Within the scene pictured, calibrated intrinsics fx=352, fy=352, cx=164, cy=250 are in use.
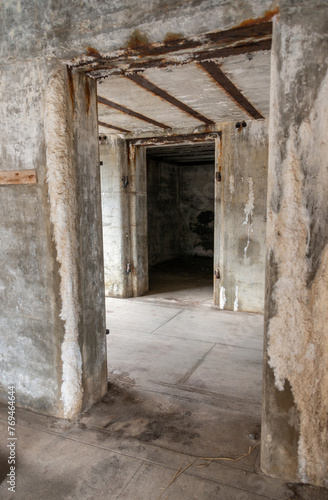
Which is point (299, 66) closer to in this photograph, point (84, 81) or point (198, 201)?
point (84, 81)

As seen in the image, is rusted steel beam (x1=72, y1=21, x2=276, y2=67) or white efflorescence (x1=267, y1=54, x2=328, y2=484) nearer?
white efflorescence (x1=267, y1=54, x2=328, y2=484)

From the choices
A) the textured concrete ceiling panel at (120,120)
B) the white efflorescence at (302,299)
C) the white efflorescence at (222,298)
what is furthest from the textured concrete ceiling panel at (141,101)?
the white efflorescence at (222,298)

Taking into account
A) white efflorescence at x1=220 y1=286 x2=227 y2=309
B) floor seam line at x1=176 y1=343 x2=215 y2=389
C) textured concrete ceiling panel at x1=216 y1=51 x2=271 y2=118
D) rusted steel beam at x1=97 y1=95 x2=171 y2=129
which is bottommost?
floor seam line at x1=176 y1=343 x2=215 y2=389

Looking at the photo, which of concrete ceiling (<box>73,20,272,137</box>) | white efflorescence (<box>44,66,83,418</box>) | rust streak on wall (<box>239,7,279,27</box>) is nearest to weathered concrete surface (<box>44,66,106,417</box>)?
white efflorescence (<box>44,66,83,418</box>)

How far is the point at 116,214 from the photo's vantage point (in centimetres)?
524

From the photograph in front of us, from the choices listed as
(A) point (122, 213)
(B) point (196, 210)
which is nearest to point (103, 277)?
(A) point (122, 213)

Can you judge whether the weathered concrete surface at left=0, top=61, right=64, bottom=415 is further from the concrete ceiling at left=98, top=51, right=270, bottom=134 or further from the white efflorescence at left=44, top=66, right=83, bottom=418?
the concrete ceiling at left=98, top=51, right=270, bottom=134

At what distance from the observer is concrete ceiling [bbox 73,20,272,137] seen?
1.81m

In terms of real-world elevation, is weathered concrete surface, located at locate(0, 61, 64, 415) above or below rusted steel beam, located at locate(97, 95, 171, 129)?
below

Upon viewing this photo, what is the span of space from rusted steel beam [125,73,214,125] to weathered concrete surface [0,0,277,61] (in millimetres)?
592

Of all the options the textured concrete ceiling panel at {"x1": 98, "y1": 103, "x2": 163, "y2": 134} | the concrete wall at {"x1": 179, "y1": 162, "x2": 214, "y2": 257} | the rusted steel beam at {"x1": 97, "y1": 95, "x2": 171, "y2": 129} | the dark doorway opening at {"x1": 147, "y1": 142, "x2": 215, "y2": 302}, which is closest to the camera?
the rusted steel beam at {"x1": 97, "y1": 95, "x2": 171, "y2": 129}

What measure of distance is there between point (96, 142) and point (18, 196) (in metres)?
0.63

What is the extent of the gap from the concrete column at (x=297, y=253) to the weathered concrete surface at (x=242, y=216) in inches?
111

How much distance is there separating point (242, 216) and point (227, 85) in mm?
1988
